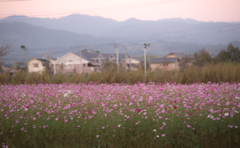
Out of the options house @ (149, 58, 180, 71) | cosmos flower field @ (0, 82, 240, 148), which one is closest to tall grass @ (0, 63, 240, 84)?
house @ (149, 58, 180, 71)

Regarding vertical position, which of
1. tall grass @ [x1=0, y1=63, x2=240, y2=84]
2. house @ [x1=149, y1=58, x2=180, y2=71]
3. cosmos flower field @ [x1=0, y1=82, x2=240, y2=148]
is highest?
house @ [x1=149, y1=58, x2=180, y2=71]

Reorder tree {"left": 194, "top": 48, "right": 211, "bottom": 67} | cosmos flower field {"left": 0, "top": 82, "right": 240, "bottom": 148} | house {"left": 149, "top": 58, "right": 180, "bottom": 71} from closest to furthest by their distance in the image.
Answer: cosmos flower field {"left": 0, "top": 82, "right": 240, "bottom": 148} < house {"left": 149, "top": 58, "right": 180, "bottom": 71} < tree {"left": 194, "top": 48, "right": 211, "bottom": 67}

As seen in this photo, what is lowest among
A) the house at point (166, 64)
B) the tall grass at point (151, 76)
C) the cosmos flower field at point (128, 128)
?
the cosmos flower field at point (128, 128)

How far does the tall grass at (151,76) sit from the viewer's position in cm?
1016

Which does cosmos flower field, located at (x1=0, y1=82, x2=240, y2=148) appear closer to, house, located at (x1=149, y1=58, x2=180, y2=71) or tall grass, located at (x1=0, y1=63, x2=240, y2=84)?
tall grass, located at (x1=0, y1=63, x2=240, y2=84)

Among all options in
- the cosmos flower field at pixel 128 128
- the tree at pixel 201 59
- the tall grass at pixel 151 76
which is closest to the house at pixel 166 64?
the tall grass at pixel 151 76

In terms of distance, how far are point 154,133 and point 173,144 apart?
38 cm

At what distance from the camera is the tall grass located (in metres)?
10.2

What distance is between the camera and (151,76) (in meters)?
11.0

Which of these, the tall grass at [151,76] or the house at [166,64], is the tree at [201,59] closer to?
the house at [166,64]

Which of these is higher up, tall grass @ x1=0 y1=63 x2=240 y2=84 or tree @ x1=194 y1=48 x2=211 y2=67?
tree @ x1=194 y1=48 x2=211 y2=67

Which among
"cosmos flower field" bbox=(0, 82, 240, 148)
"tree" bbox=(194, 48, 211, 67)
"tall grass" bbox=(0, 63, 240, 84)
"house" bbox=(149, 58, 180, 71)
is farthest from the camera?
"tree" bbox=(194, 48, 211, 67)

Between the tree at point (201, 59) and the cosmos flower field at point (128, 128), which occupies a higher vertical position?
the tree at point (201, 59)

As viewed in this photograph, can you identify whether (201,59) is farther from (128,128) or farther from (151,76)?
(128,128)
